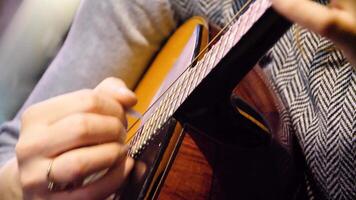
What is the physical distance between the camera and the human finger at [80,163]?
1.46ft

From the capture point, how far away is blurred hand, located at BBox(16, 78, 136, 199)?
449mm

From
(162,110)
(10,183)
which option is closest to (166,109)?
(162,110)

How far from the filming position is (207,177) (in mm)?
524

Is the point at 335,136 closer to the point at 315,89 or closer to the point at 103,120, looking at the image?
the point at 315,89

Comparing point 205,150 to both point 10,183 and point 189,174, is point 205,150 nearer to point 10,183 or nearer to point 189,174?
point 189,174

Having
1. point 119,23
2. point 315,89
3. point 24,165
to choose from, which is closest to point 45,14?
point 119,23

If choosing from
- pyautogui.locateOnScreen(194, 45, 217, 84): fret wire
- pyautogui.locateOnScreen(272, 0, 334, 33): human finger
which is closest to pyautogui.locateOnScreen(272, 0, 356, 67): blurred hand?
pyautogui.locateOnScreen(272, 0, 334, 33): human finger

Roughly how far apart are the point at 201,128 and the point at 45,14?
2.16ft

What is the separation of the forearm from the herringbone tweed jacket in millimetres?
391

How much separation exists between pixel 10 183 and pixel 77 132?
0.19 m

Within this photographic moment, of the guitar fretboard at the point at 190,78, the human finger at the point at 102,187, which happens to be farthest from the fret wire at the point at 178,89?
the human finger at the point at 102,187

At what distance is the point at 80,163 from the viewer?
44 cm

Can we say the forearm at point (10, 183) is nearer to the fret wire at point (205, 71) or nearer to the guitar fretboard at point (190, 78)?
the guitar fretboard at point (190, 78)

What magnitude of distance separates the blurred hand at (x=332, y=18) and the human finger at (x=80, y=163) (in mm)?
300
